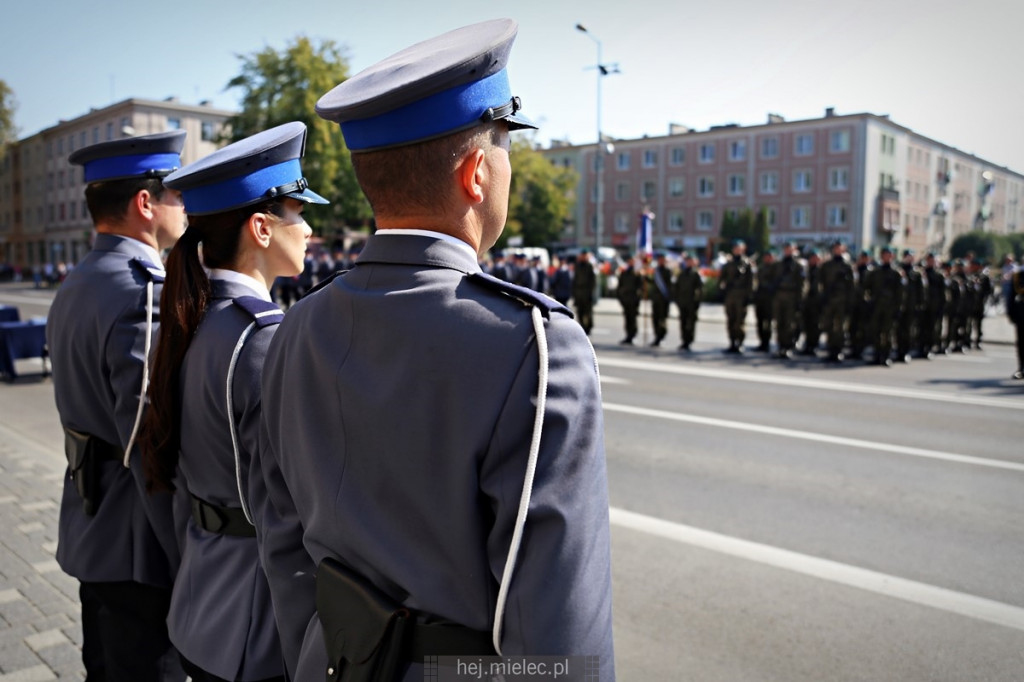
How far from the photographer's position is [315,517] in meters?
1.45

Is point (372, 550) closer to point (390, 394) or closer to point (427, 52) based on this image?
point (390, 394)

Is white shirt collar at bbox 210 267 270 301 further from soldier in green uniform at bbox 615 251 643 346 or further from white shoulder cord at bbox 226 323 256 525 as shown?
soldier in green uniform at bbox 615 251 643 346

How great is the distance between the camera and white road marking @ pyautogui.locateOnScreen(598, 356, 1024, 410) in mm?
10547

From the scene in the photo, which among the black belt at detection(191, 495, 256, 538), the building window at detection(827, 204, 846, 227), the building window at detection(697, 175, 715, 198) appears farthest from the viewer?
the building window at detection(697, 175, 715, 198)

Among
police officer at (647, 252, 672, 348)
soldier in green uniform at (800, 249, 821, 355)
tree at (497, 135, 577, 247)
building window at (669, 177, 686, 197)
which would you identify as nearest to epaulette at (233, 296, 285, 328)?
soldier in green uniform at (800, 249, 821, 355)

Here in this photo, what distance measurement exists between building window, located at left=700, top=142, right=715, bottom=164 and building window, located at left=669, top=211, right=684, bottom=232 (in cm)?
516

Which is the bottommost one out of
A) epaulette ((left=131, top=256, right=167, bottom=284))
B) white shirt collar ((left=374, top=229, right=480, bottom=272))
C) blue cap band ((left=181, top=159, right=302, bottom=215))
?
epaulette ((left=131, top=256, right=167, bottom=284))

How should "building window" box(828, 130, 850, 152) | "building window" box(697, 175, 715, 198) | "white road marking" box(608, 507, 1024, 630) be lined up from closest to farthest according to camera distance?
"white road marking" box(608, 507, 1024, 630), "building window" box(828, 130, 850, 152), "building window" box(697, 175, 715, 198)

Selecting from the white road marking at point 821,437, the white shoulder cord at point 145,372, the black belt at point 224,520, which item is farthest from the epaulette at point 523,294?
the white road marking at point 821,437

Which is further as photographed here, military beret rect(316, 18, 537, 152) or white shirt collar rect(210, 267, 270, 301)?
white shirt collar rect(210, 267, 270, 301)

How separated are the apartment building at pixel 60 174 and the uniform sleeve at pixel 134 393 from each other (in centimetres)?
6886

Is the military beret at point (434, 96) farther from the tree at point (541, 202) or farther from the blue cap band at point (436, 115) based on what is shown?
the tree at point (541, 202)

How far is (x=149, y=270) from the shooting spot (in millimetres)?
2686

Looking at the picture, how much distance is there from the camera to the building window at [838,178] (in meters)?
63.6
